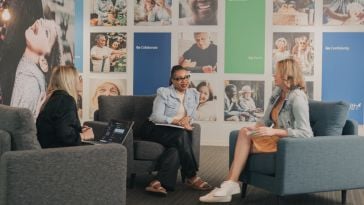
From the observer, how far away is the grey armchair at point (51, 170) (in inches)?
121

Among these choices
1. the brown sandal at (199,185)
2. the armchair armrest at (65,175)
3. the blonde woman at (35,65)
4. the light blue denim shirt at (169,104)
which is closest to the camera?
the armchair armrest at (65,175)

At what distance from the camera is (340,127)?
5.06 metres

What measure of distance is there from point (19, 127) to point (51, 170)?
1.04 ft

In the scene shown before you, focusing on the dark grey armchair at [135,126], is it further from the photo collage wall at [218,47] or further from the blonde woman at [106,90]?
A: the blonde woman at [106,90]

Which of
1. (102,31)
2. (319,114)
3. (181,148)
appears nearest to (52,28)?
(102,31)

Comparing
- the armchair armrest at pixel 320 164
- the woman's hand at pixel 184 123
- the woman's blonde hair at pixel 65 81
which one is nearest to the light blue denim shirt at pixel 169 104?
the woman's hand at pixel 184 123

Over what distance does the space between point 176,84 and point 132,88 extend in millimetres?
3518

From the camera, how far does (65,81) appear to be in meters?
3.99

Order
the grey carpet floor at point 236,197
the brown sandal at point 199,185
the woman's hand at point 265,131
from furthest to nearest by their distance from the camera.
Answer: the brown sandal at point 199,185, the grey carpet floor at point 236,197, the woman's hand at point 265,131

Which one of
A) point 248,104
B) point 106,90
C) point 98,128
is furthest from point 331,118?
point 106,90

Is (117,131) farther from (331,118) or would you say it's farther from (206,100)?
(206,100)

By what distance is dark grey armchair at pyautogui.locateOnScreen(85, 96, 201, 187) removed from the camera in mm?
5477

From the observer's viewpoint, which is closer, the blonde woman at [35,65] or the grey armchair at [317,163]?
the grey armchair at [317,163]

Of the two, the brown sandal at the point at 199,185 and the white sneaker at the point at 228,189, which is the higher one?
the white sneaker at the point at 228,189
